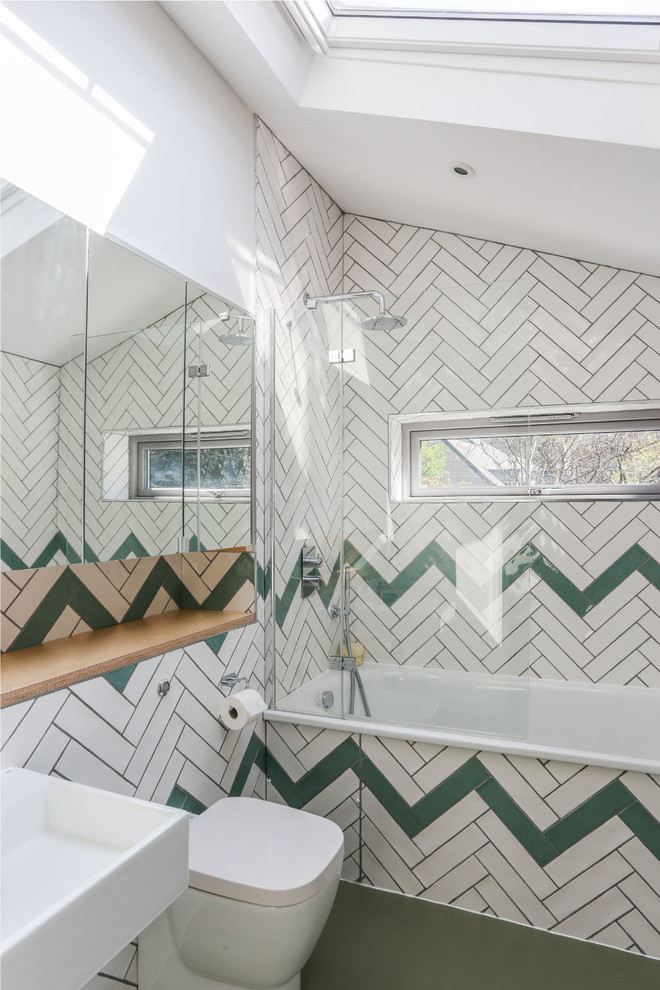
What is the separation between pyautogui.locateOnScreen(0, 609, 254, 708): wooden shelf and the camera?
1.50 m

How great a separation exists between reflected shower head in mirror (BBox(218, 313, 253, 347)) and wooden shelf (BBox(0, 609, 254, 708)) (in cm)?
103

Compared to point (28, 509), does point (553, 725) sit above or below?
below

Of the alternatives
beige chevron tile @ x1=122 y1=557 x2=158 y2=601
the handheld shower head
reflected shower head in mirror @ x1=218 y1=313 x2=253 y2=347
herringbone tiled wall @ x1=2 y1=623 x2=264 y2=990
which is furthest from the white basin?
the handheld shower head

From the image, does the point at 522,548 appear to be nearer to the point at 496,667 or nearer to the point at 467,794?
the point at 496,667

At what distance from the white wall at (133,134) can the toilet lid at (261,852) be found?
1744 mm

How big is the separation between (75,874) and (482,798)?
4.51 ft

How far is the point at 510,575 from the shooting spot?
229cm

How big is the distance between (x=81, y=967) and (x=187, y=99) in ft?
7.91

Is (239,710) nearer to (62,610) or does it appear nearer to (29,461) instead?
(62,610)

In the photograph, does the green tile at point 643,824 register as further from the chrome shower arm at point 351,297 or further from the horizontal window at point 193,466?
the chrome shower arm at point 351,297

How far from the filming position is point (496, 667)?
228 cm

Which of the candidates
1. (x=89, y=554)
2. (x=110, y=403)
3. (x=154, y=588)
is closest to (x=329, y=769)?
(x=154, y=588)

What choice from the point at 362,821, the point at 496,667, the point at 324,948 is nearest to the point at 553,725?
the point at 496,667

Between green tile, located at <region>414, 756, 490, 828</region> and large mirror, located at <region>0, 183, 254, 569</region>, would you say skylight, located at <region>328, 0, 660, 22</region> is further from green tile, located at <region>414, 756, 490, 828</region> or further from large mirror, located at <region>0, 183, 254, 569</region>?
green tile, located at <region>414, 756, 490, 828</region>
